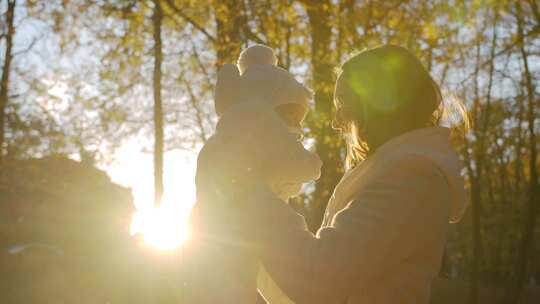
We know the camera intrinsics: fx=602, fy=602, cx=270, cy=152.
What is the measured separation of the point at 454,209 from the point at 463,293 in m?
16.9

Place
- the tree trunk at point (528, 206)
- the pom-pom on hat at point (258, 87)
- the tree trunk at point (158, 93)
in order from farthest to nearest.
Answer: the tree trunk at point (528, 206)
the tree trunk at point (158, 93)
the pom-pom on hat at point (258, 87)

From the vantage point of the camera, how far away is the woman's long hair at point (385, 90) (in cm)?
207

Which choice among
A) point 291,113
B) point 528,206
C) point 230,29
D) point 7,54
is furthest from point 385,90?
point 7,54

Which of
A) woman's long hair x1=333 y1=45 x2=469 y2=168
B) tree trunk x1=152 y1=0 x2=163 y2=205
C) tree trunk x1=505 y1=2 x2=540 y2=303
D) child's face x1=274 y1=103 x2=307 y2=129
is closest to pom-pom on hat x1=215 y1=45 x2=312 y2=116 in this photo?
child's face x1=274 y1=103 x2=307 y2=129

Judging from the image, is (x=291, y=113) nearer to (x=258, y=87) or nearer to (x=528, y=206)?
(x=258, y=87)

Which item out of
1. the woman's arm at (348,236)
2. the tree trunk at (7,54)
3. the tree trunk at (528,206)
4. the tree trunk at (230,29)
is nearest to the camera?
the woman's arm at (348,236)

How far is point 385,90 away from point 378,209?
0.51m

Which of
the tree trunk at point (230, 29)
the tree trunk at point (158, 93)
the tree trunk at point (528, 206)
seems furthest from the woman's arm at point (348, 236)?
the tree trunk at point (528, 206)

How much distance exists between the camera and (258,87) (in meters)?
1.98

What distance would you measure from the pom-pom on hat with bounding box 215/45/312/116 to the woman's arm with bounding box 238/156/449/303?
1.25 ft

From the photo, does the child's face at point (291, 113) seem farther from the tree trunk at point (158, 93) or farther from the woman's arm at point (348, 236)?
the tree trunk at point (158, 93)

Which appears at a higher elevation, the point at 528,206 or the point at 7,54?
the point at 7,54

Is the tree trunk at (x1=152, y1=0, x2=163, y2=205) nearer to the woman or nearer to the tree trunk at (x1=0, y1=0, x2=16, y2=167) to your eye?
the tree trunk at (x1=0, y1=0, x2=16, y2=167)

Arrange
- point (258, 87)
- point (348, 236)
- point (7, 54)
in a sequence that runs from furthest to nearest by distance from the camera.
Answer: point (7, 54)
point (258, 87)
point (348, 236)
